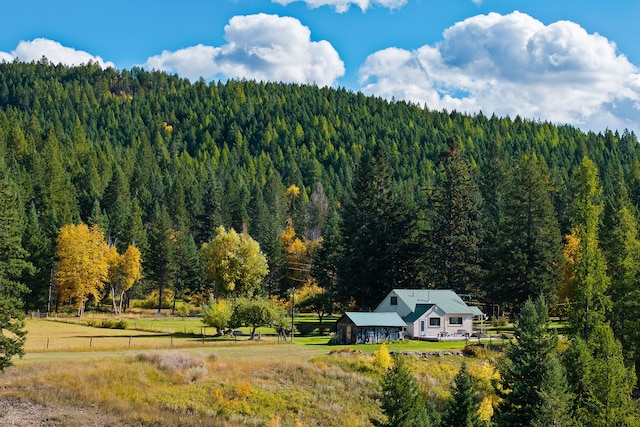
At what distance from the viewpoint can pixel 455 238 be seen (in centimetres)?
7719

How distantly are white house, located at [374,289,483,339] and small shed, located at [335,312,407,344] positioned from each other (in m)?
2.13

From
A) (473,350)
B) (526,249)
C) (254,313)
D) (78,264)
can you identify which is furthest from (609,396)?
(78,264)

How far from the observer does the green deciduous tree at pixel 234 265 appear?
82562mm

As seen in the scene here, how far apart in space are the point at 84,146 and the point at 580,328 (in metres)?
141

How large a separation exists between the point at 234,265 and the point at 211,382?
3896 centimetres

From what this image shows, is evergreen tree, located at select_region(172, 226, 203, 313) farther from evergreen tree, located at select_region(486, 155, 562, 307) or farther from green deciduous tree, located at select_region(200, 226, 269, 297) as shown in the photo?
evergreen tree, located at select_region(486, 155, 562, 307)

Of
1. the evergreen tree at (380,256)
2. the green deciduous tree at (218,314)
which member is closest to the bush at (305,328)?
the evergreen tree at (380,256)

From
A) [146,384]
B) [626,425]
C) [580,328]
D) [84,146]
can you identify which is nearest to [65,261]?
[146,384]

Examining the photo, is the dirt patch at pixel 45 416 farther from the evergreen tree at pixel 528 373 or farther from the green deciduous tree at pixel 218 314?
the green deciduous tree at pixel 218 314

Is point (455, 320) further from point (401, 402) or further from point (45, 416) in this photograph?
point (45, 416)

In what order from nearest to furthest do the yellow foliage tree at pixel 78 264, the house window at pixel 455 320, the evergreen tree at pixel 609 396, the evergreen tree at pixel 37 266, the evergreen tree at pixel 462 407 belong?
the evergreen tree at pixel 462 407
the evergreen tree at pixel 609 396
the house window at pixel 455 320
the yellow foliage tree at pixel 78 264
the evergreen tree at pixel 37 266

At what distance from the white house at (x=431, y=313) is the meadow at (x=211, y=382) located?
9.06m

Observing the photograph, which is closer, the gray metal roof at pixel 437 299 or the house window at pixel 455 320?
the gray metal roof at pixel 437 299

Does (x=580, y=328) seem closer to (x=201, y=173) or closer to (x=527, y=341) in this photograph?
(x=527, y=341)
